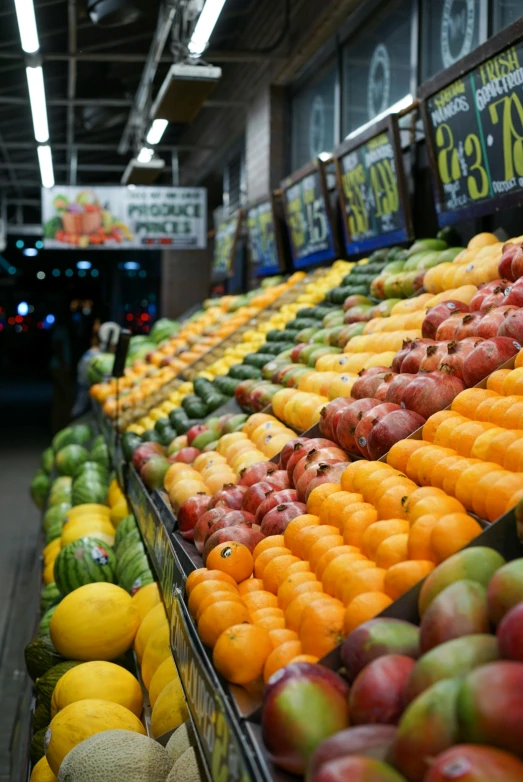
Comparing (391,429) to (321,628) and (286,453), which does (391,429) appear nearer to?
(286,453)

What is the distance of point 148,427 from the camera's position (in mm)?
5465

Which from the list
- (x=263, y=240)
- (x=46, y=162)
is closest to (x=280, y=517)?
(x=263, y=240)

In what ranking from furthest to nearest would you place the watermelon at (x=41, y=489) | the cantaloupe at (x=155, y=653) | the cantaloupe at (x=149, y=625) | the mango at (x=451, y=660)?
the watermelon at (x=41, y=489) < the cantaloupe at (x=149, y=625) < the cantaloupe at (x=155, y=653) < the mango at (x=451, y=660)

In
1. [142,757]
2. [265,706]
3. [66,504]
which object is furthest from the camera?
[66,504]

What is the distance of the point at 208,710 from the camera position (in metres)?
1.62

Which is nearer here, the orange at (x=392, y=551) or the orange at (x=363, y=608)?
the orange at (x=363, y=608)

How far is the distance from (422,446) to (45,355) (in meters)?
44.7

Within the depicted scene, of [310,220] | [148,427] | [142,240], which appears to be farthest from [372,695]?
[142,240]

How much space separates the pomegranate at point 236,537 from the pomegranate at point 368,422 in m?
0.43

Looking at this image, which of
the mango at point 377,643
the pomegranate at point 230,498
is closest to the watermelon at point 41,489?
the pomegranate at point 230,498

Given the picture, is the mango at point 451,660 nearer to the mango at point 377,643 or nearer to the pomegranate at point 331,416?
the mango at point 377,643

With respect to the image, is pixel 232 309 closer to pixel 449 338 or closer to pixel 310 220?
pixel 310 220

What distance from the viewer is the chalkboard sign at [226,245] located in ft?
32.6

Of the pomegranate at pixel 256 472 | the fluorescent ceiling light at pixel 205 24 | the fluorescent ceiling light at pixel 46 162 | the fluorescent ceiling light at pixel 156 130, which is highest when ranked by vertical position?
the fluorescent ceiling light at pixel 46 162
